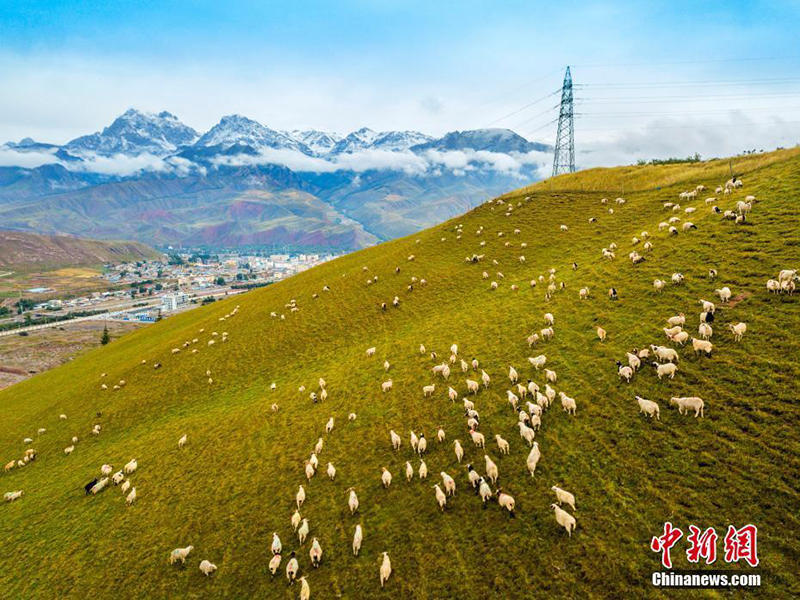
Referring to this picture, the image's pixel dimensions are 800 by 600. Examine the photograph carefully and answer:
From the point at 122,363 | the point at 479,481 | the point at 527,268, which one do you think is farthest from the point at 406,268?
the point at 122,363

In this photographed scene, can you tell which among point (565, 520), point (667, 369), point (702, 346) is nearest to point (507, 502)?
point (565, 520)

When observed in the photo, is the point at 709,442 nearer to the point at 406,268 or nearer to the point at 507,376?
the point at 507,376

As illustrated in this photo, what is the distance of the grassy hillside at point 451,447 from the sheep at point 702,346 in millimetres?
463

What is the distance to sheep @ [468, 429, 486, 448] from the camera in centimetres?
1931

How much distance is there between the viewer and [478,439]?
19328 millimetres

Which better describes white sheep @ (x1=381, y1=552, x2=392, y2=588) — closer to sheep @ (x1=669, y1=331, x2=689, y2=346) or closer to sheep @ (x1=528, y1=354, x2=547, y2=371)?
sheep @ (x1=528, y1=354, x2=547, y2=371)

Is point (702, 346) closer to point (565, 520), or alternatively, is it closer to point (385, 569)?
point (565, 520)

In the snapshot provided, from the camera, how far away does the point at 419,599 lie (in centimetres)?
1360

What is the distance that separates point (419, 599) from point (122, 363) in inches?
2290

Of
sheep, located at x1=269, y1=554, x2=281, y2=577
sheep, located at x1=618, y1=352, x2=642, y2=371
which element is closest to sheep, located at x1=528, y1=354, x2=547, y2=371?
sheep, located at x1=618, y1=352, x2=642, y2=371

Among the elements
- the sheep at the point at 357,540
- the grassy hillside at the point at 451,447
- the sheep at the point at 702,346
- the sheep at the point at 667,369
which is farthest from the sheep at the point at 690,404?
the sheep at the point at 357,540

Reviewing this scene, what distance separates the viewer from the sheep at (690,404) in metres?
16.9

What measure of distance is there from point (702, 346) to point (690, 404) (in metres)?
4.74

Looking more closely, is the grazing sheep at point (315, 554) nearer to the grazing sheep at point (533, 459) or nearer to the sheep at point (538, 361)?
the grazing sheep at point (533, 459)
